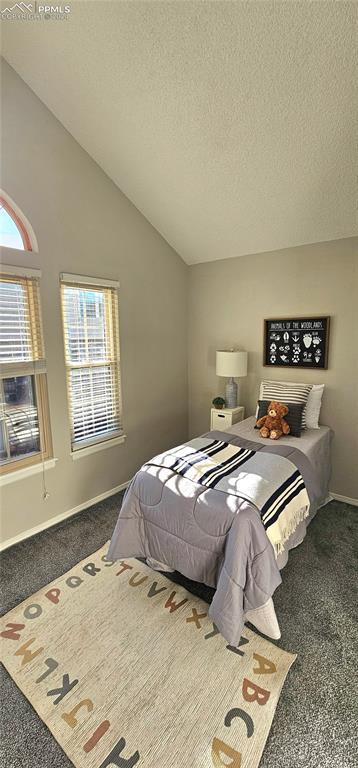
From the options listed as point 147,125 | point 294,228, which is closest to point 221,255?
point 294,228

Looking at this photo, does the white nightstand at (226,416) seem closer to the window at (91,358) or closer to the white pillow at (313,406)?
the white pillow at (313,406)

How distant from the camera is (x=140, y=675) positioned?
1518mm

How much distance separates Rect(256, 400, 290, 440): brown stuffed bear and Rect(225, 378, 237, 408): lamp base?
66cm

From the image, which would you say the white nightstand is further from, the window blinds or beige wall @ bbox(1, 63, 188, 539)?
the window blinds

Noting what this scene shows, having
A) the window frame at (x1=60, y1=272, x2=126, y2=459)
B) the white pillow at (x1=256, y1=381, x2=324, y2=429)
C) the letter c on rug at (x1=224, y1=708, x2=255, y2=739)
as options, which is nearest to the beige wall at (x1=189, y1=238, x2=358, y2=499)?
the white pillow at (x1=256, y1=381, x2=324, y2=429)

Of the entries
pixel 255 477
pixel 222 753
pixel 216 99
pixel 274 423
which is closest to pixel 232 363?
pixel 274 423

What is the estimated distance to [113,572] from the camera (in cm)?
215

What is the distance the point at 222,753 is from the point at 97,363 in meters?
2.54

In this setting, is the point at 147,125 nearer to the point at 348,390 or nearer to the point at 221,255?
the point at 221,255

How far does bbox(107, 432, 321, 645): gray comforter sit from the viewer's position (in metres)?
1.59

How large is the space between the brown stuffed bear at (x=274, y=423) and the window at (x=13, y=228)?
7.69 ft

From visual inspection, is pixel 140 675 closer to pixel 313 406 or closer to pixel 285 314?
pixel 313 406

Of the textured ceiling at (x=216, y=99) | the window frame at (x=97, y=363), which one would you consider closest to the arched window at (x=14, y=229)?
the window frame at (x=97, y=363)

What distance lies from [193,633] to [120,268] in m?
2.84
